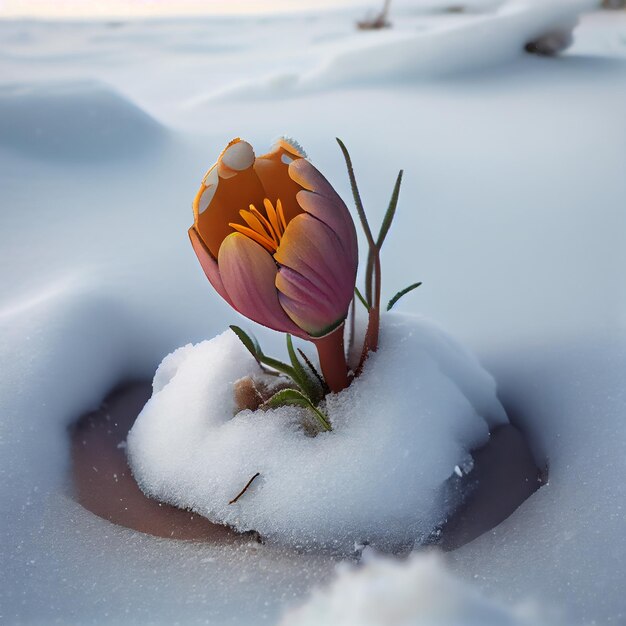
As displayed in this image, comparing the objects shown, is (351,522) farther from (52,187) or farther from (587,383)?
(52,187)

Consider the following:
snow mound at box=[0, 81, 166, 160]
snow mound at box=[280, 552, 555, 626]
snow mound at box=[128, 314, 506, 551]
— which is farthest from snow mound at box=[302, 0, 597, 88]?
snow mound at box=[280, 552, 555, 626]

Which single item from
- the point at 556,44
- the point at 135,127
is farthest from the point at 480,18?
the point at 135,127

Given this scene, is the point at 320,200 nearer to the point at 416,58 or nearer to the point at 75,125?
the point at 75,125

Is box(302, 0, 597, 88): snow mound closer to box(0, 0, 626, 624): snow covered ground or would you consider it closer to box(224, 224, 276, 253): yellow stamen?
box(0, 0, 626, 624): snow covered ground

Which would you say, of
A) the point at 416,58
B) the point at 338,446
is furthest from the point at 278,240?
the point at 416,58

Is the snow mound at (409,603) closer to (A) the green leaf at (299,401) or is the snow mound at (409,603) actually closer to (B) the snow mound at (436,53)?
(A) the green leaf at (299,401)
